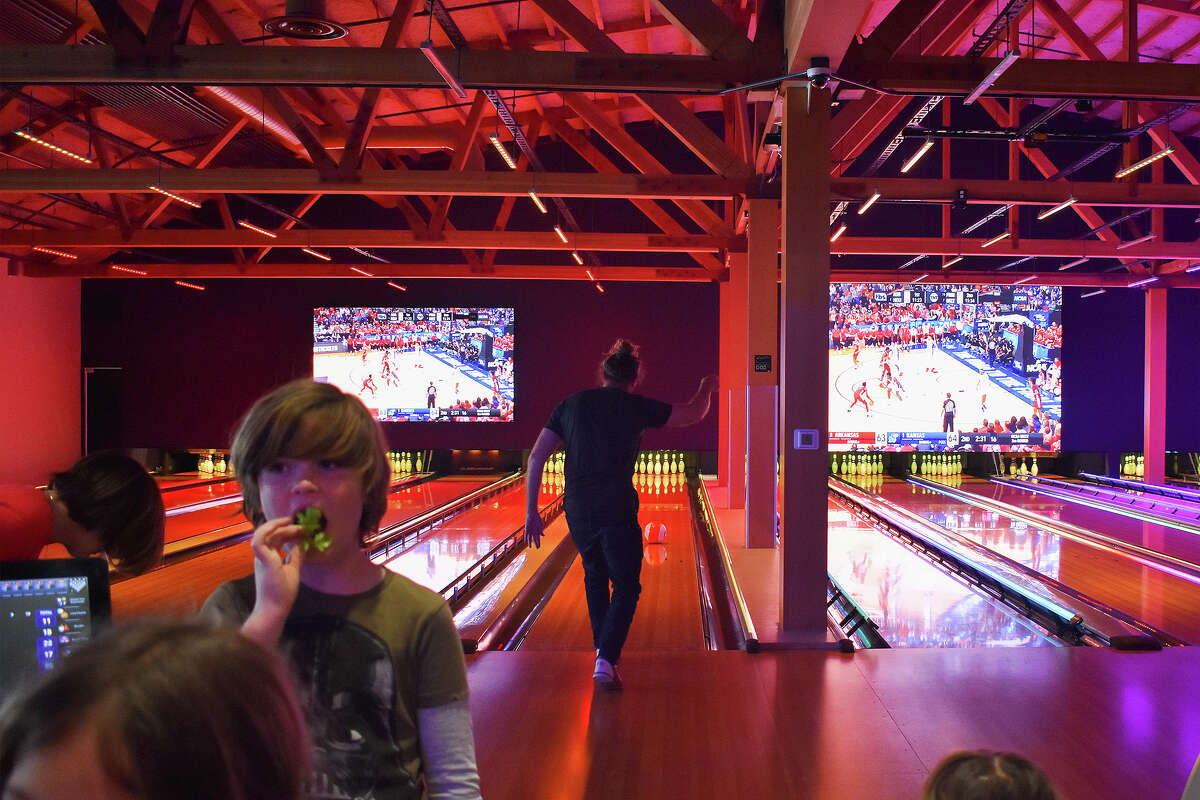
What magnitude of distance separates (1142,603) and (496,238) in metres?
7.30

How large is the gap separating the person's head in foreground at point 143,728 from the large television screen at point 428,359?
1352cm

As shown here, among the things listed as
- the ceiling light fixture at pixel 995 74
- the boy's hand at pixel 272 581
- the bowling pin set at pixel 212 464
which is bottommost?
the bowling pin set at pixel 212 464

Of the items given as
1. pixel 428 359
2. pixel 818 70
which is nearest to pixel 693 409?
pixel 818 70

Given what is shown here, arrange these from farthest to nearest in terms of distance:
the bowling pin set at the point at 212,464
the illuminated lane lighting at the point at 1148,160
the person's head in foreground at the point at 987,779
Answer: the bowling pin set at the point at 212,464 → the illuminated lane lighting at the point at 1148,160 → the person's head in foreground at the point at 987,779

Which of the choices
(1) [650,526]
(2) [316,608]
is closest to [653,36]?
(1) [650,526]

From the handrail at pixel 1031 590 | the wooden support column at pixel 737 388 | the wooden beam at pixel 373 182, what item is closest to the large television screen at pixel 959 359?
the wooden support column at pixel 737 388

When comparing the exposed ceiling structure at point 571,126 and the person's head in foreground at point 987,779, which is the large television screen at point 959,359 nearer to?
the exposed ceiling structure at point 571,126

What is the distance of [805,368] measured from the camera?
14.7ft

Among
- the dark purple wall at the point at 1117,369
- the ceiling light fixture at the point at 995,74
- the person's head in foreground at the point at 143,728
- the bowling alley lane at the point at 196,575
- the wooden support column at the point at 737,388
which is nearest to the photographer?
the person's head in foreground at the point at 143,728

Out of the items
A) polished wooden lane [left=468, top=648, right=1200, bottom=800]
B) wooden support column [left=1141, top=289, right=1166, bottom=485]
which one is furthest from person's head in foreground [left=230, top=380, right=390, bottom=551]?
wooden support column [left=1141, top=289, right=1166, bottom=485]

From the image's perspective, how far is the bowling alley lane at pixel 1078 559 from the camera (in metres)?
5.34

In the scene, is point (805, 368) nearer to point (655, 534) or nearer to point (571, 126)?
point (655, 534)

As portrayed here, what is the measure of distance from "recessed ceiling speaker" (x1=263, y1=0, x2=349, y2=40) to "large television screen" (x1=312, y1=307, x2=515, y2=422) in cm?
938

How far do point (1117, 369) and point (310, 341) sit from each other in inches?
495
